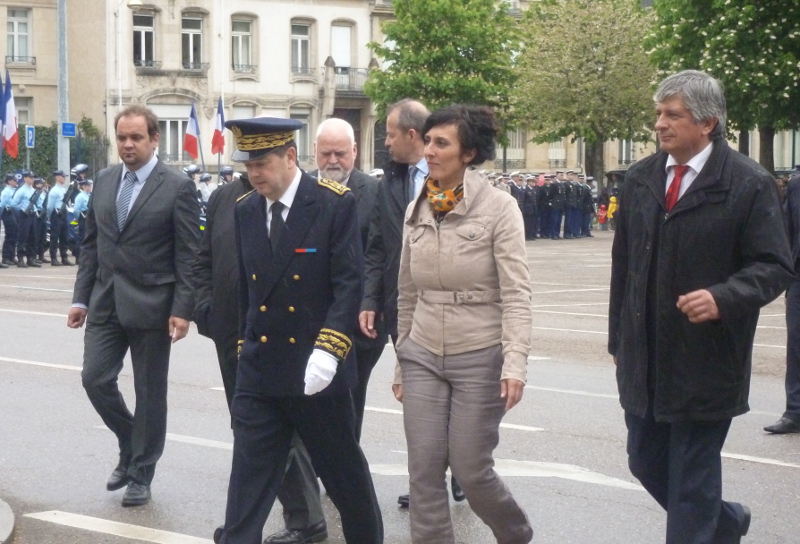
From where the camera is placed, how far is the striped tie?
7.04m

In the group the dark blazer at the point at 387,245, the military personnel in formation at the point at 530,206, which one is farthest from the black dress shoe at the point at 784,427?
the military personnel in formation at the point at 530,206

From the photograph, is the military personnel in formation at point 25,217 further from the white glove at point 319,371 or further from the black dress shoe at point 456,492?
the white glove at point 319,371

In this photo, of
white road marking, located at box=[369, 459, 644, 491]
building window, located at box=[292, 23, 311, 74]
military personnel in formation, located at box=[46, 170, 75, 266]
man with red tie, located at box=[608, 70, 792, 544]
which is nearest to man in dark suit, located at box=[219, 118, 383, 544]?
man with red tie, located at box=[608, 70, 792, 544]

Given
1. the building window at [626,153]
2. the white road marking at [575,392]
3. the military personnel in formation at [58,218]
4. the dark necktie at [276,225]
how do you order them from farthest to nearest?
the building window at [626,153]
the military personnel in formation at [58,218]
the white road marking at [575,392]
the dark necktie at [276,225]

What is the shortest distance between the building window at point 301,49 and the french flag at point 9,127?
23.7 m

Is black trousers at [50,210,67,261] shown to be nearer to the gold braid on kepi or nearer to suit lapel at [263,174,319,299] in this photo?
suit lapel at [263,174,319,299]

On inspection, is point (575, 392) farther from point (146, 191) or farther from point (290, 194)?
point (290, 194)

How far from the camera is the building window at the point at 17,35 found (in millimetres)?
50969

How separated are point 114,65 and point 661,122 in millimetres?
47552

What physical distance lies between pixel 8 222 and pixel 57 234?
3.68ft

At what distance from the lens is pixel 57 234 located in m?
28.4

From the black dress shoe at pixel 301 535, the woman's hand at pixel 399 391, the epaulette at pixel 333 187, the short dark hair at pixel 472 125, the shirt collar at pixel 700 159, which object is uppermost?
the short dark hair at pixel 472 125

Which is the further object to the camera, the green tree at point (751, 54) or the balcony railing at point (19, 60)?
the balcony railing at point (19, 60)

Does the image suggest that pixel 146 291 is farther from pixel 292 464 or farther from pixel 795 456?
pixel 795 456
